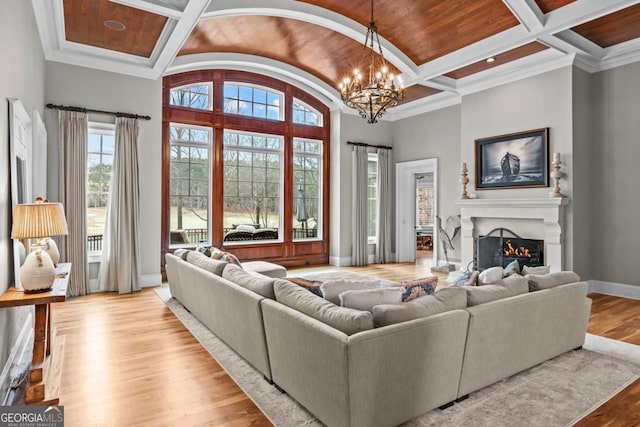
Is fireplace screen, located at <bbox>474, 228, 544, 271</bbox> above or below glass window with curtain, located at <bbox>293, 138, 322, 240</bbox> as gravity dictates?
below

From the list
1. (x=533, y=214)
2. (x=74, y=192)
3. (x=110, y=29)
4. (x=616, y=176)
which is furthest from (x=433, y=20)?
(x=74, y=192)

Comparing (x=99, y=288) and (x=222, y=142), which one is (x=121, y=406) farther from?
(x=222, y=142)

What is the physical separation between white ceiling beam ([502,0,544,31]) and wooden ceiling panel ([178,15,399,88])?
7.59 feet

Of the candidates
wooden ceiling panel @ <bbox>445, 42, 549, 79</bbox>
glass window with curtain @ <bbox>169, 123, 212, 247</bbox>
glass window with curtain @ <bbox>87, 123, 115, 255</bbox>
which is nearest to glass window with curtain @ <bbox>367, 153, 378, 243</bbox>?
wooden ceiling panel @ <bbox>445, 42, 549, 79</bbox>

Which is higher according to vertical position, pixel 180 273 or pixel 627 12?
pixel 627 12

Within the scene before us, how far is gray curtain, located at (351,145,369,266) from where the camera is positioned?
27.2ft

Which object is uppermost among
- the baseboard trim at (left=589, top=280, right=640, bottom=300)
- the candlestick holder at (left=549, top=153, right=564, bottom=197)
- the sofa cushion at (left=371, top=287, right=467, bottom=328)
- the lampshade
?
the candlestick holder at (left=549, top=153, right=564, bottom=197)

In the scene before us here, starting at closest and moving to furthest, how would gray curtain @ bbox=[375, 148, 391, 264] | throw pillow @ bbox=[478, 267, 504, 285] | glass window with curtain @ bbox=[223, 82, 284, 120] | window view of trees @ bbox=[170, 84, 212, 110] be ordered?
throw pillow @ bbox=[478, 267, 504, 285], window view of trees @ bbox=[170, 84, 212, 110], glass window with curtain @ bbox=[223, 82, 284, 120], gray curtain @ bbox=[375, 148, 391, 264]

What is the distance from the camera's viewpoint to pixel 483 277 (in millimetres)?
2990

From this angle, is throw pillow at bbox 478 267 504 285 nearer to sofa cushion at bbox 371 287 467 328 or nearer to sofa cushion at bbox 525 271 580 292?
sofa cushion at bbox 525 271 580 292

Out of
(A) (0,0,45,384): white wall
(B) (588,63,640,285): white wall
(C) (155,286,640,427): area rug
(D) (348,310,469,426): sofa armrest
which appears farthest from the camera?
(B) (588,63,640,285): white wall

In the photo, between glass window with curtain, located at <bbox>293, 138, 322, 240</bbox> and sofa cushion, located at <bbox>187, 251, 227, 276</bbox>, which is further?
glass window with curtain, located at <bbox>293, 138, 322, 240</bbox>

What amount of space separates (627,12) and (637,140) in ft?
5.97

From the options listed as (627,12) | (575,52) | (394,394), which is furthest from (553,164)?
(394,394)
